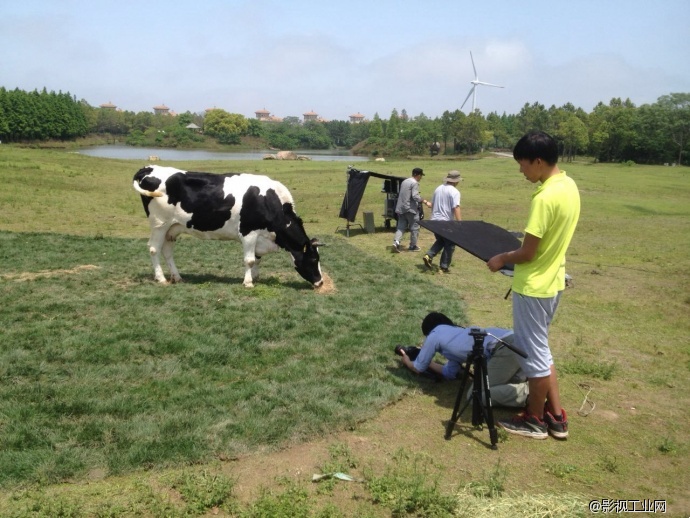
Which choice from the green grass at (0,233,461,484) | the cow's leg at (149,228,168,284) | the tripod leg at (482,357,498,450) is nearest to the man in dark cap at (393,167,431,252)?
the green grass at (0,233,461,484)

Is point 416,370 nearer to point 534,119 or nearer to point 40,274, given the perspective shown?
point 40,274

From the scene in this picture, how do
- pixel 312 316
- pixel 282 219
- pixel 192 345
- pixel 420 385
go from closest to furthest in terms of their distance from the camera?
1. pixel 420 385
2. pixel 192 345
3. pixel 312 316
4. pixel 282 219

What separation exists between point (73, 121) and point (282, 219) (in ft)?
320

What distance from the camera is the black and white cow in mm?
10680

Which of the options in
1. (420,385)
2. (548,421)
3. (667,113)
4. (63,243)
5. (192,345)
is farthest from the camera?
(667,113)

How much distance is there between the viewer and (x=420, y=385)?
6.62 meters

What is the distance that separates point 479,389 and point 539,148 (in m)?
2.26

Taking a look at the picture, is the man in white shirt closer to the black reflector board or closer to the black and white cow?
the black and white cow

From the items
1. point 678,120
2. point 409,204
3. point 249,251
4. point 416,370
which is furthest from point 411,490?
point 678,120

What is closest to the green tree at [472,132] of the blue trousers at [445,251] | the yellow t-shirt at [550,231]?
the blue trousers at [445,251]

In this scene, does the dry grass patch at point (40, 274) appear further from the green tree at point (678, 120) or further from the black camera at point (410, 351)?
the green tree at point (678, 120)

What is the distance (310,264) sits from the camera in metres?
10.9

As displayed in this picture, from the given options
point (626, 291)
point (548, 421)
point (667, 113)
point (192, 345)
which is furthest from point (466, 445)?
point (667, 113)

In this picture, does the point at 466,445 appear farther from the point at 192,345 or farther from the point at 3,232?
the point at 3,232
